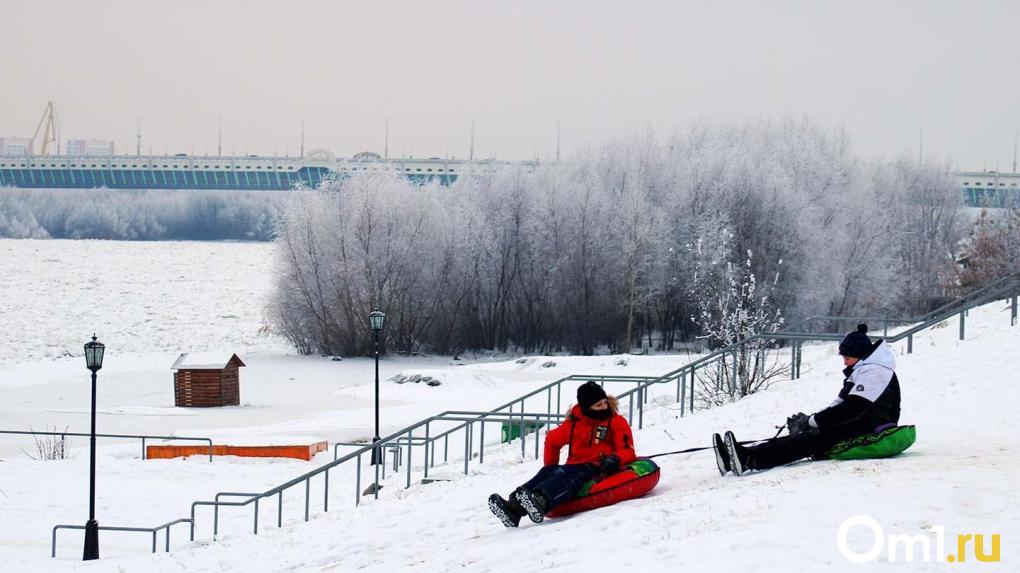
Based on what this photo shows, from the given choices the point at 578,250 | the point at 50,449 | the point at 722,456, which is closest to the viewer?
the point at 722,456

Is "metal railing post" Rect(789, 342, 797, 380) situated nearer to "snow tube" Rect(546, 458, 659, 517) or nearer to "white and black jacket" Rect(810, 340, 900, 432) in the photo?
"white and black jacket" Rect(810, 340, 900, 432)

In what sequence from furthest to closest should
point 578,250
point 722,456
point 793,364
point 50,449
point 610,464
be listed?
point 578,250 < point 50,449 < point 793,364 < point 722,456 < point 610,464

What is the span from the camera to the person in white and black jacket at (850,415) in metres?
11.6

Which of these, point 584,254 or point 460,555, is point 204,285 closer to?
point 584,254

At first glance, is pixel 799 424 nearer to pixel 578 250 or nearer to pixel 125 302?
pixel 578 250

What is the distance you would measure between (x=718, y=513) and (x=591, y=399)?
70.7 inches

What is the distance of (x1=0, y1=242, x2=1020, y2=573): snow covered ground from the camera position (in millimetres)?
9062

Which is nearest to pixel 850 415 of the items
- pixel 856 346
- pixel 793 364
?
pixel 856 346

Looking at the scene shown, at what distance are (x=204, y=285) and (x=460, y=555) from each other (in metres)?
102

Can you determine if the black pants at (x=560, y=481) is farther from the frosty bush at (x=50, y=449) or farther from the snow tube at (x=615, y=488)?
the frosty bush at (x=50, y=449)

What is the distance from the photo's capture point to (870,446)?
38.1 feet

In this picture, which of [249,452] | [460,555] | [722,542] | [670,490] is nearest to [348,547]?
[460,555]

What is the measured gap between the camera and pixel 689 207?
67062 mm

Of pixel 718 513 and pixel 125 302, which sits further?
pixel 125 302
